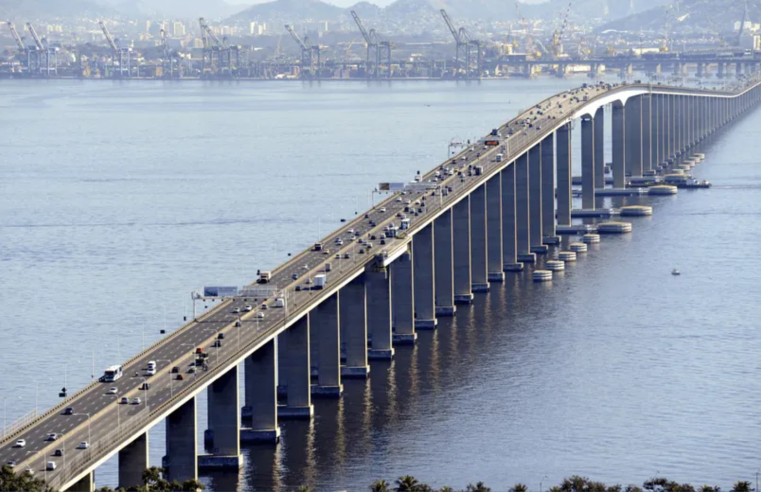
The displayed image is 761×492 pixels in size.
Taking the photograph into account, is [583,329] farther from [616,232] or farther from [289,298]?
[616,232]

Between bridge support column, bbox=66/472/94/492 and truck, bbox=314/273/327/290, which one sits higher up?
truck, bbox=314/273/327/290

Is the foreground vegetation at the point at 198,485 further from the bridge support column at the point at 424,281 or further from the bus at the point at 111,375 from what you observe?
the bridge support column at the point at 424,281

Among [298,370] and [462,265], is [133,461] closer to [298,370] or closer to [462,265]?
[298,370]

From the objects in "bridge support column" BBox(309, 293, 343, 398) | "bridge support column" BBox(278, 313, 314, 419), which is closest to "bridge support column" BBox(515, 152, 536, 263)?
"bridge support column" BBox(309, 293, 343, 398)

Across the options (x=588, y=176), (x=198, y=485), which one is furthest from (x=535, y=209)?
(x=198, y=485)

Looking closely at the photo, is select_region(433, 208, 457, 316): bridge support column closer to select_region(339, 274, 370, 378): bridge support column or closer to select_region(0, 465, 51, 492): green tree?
select_region(339, 274, 370, 378): bridge support column

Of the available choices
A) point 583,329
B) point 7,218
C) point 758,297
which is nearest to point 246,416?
point 583,329
